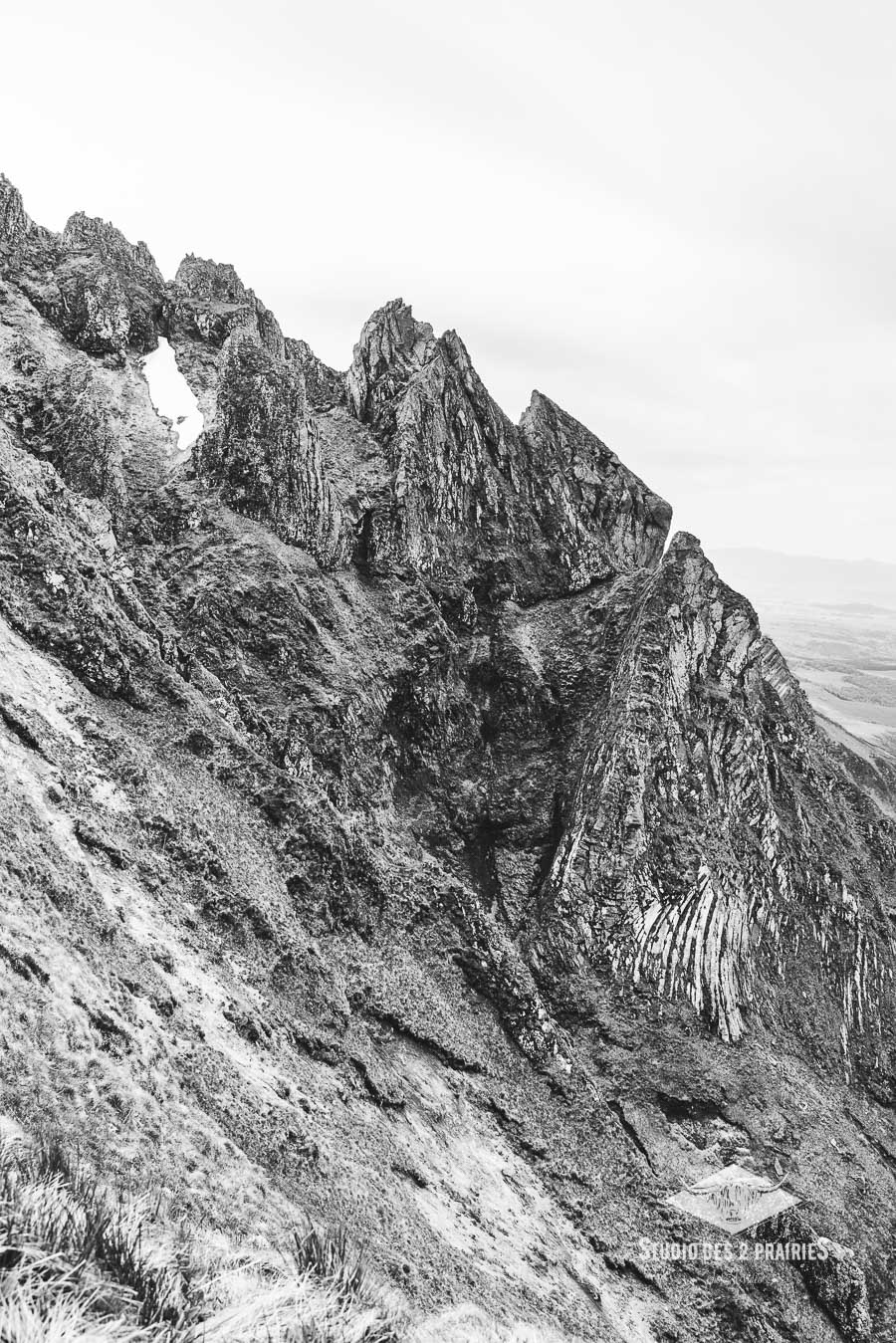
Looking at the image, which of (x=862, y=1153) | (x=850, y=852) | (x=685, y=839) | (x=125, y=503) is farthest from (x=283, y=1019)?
(x=850, y=852)

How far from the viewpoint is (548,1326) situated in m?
15.1

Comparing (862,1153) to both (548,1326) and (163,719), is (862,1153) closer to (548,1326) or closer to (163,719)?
(548,1326)

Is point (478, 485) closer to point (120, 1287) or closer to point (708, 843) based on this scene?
point (708, 843)

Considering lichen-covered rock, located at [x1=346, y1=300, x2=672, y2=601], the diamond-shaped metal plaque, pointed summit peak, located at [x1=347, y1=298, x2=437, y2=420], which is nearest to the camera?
the diamond-shaped metal plaque

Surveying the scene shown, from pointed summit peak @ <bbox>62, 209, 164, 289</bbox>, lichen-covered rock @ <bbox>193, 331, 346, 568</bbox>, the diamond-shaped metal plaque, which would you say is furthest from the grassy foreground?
pointed summit peak @ <bbox>62, 209, 164, 289</bbox>

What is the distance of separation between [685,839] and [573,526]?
Answer: 1577 cm

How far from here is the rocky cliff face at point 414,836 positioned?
49.7ft

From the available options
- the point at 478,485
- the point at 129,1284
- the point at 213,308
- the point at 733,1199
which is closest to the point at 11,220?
the point at 213,308

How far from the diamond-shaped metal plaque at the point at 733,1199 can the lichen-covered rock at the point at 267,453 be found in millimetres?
24728

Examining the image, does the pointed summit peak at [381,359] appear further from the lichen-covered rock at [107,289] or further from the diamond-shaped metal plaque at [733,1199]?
the diamond-shaped metal plaque at [733,1199]

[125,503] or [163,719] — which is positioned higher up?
[125,503]

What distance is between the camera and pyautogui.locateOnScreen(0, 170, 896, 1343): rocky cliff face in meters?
15.1

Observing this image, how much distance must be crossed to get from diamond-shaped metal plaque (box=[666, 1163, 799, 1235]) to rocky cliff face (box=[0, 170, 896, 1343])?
0.55m

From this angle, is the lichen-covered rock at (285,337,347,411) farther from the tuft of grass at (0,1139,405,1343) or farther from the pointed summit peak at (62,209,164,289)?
the tuft of grass at (0,1139,405,1343)
